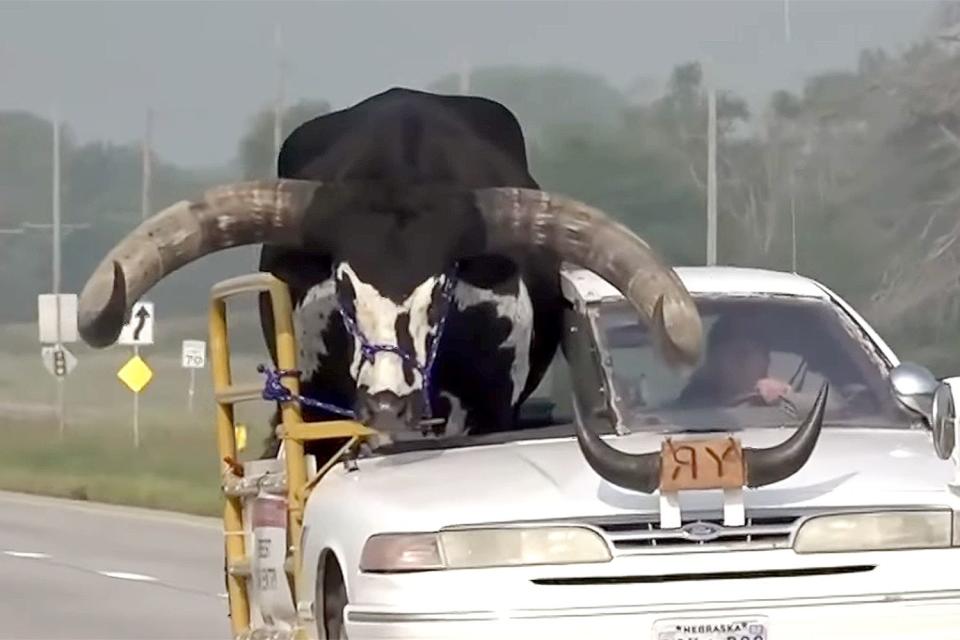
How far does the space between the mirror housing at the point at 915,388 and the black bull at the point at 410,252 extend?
26.3 inches

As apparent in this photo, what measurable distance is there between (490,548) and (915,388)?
1670 mm

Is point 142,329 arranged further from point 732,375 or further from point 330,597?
point 330,597

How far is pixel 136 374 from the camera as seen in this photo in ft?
134

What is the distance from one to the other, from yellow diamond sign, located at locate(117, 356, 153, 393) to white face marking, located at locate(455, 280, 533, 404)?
31.5 meters

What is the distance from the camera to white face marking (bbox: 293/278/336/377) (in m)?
9.27

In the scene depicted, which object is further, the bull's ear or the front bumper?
the bull's ear

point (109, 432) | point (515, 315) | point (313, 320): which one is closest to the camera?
point (313, 320)

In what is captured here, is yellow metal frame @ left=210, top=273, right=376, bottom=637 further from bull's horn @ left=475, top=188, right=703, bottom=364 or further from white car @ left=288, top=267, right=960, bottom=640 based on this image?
bull's horn @ left=475, top=188, right=703, bottom=364

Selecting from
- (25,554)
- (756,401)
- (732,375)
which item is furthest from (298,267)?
(25,554)

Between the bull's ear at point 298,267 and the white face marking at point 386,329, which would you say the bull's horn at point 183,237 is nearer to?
the bull's ear at point 298,267

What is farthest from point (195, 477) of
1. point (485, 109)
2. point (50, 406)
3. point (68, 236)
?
point (485, 109)

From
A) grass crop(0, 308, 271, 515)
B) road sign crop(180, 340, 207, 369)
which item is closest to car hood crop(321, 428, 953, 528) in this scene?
grass crop(0, 308, 271, 515)

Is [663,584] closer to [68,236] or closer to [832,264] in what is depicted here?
[832,264]

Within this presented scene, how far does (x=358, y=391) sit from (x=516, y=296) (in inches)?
42.1
